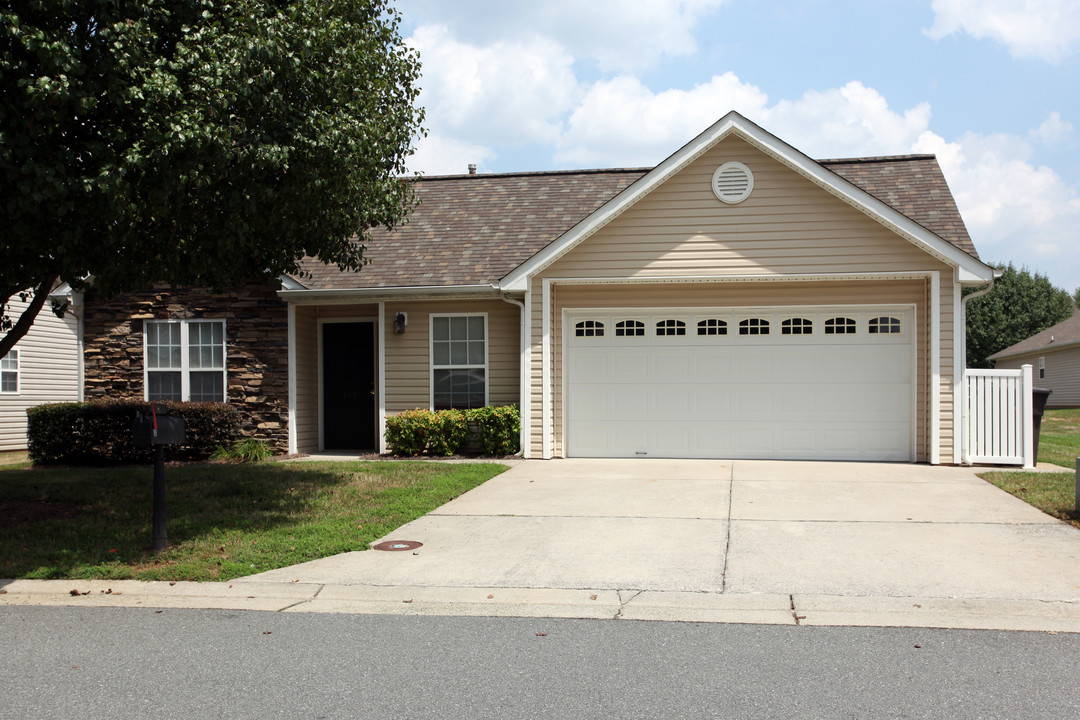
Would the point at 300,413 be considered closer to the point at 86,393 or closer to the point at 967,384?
the point at 86,393

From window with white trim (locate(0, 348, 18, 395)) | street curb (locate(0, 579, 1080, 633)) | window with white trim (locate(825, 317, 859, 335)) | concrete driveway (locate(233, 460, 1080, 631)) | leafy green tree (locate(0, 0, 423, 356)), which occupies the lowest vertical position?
street curb (locate(0, 579, 1080, 633))

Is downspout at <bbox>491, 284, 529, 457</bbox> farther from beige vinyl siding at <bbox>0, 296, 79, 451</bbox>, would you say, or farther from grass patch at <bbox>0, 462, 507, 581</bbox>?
beige vinyl siding at <bbox>0, 296, 79, 451</bbox>

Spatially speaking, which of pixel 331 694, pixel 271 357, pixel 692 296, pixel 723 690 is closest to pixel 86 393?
pixel 271 357

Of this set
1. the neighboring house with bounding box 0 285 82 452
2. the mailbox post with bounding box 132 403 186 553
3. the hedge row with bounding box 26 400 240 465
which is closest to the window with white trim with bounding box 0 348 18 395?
the neighboring house with bounding box 0 285 82 452

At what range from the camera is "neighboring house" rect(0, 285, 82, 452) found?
1830 cm

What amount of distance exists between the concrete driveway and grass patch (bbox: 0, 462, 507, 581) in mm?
447

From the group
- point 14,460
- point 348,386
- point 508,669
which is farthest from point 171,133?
point 14,460

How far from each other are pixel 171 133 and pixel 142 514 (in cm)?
423

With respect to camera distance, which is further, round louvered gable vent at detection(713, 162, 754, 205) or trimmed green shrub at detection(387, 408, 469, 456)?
trimmed green shrub at detection(387, 408, 469, 456)

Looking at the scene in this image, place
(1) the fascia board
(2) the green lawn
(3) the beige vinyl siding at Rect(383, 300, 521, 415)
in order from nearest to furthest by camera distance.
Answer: (2) the green lawn
(1) the fascia board
(3) the beige vinyl siding at Rect(383, 300, 521, 415)

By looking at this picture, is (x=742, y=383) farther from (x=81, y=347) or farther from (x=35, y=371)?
(x=35, y=371)

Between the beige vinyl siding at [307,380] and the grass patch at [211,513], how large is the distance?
2007 mm

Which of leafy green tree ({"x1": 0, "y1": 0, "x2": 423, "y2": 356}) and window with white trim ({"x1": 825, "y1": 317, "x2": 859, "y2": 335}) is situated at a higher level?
leafy green tree ({"x1": 0, "y1": 0, "x2": 423, "y2": 356})

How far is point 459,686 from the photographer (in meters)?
4.70
